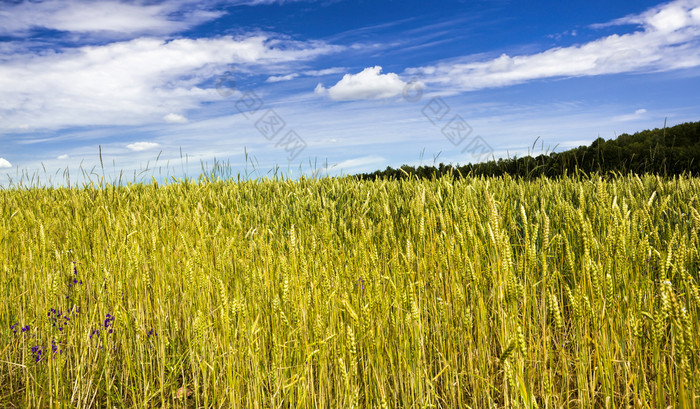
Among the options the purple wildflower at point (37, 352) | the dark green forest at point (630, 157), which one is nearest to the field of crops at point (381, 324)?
the purple wildflower at point (37, 352)

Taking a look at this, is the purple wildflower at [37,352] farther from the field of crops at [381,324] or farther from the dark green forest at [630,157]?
the dark green forest at [630,157]

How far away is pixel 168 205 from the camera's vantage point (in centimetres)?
464

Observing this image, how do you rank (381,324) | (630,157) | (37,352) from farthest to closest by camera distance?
(630,157), (37,352), (381,324)

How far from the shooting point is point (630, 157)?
255 inches

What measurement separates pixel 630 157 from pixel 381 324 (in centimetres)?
618

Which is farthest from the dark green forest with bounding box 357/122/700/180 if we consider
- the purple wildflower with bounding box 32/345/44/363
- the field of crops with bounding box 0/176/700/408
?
the purple wildflower with bounding box 32/345/44/363

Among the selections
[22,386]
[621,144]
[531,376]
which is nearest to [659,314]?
[531,376]

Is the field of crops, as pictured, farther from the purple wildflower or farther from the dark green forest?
the dark green forest

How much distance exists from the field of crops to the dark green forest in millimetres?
2643

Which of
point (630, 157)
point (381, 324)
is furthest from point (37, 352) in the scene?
point (630, 157)

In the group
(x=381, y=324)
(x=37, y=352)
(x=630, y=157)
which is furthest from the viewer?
(x=630, y=157)

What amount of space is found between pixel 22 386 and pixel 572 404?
9.11 ft

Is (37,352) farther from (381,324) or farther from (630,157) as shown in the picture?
(630,157)

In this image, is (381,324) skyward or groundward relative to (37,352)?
skyward
